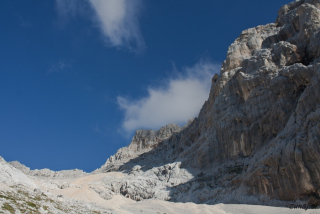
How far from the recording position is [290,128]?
47375mm

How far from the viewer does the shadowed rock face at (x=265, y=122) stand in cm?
4159

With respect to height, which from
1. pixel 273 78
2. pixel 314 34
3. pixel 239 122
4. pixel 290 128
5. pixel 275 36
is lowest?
pixel 290 128

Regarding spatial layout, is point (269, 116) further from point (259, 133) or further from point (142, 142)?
point (142, 142)

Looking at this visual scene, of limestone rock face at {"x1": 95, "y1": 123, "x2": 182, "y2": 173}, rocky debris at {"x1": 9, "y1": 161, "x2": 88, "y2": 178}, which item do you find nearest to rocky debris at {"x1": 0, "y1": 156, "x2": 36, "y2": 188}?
rocky debris at {"x1": 9, "y1": 161, "x2": 88, "y2": 178}

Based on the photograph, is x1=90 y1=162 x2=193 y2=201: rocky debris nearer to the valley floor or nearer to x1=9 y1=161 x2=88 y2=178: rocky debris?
the valley floor

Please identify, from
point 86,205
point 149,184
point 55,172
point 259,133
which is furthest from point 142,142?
point 86,205

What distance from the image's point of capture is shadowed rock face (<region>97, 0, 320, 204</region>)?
41594 millimetres

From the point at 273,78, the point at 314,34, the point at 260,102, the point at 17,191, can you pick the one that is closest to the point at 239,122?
the point at 260,102

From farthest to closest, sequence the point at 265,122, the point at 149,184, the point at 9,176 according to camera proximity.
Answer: the point at 149,184 < the point at 265,122 < the point at 9,176

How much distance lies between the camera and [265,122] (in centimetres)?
6103

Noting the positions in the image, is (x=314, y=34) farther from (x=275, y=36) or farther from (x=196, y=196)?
(x=196, y=196)

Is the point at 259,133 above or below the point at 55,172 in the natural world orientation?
below

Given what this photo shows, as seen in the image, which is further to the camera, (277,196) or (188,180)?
(188,180)

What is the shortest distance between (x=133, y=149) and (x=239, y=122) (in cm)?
8204
